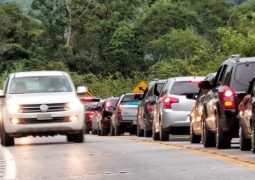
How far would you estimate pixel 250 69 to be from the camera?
19.5 m

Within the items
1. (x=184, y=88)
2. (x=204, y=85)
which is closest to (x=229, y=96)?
(x=204, y=85)

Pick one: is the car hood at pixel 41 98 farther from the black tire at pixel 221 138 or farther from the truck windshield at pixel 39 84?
the black tire at pixel 221 138

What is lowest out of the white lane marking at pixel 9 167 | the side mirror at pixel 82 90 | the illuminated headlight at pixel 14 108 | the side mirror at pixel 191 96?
the white lane marking at pixel 9 167

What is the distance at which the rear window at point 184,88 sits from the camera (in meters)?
26.8

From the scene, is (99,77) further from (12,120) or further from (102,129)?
(12,120)

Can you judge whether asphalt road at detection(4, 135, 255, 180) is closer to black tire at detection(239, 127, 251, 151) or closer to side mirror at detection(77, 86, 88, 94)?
black tire at detection(239, 127, 251, 151)

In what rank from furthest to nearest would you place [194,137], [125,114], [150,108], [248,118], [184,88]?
[125,114]
[150,108]
[184,88]
[194,137]
[248,118]

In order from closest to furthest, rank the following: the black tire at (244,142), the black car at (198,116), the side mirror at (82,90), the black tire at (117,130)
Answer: the black tire at (244,142)
the black car at (198,116)
the side mirror at (82,90)
the black tire at (117,130)

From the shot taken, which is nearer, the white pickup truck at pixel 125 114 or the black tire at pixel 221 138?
the black tire at pixel 221 138

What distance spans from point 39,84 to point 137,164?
1044cm

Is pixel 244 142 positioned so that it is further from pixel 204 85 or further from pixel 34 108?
pixel 34 108

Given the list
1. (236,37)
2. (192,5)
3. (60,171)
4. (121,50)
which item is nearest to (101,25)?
(121,50)

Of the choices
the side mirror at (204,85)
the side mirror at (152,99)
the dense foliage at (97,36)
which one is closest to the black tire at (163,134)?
the side mirror at (152,99)

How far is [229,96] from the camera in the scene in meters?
19.2
